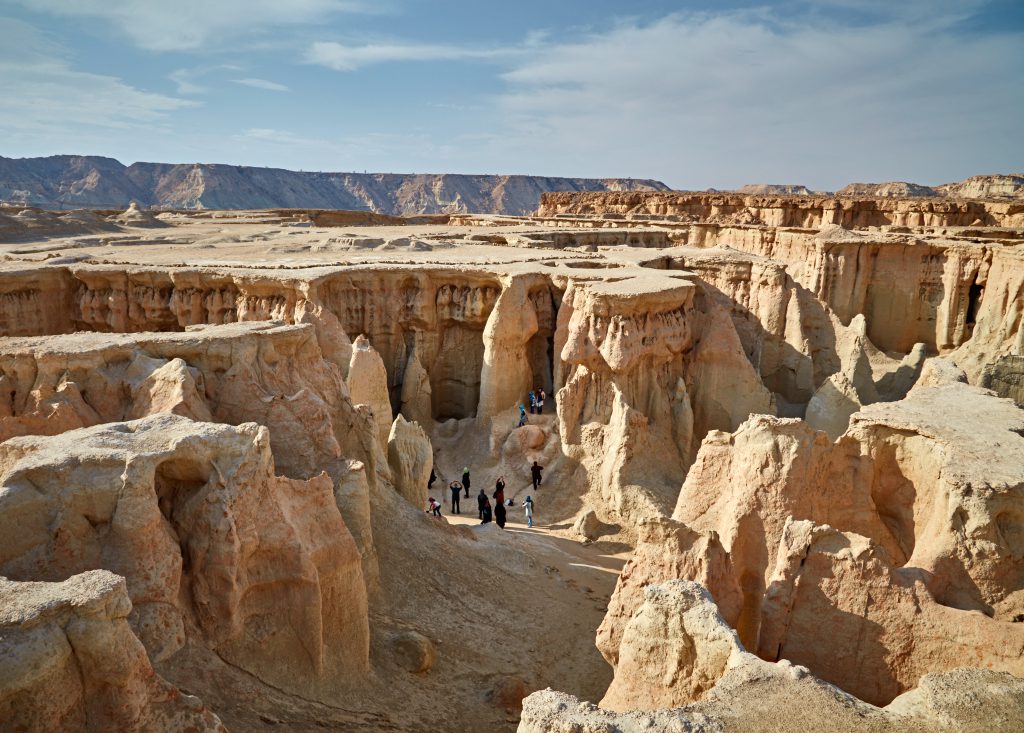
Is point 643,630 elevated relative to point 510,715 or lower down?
elevated

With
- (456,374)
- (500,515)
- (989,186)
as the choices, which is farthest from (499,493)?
(989,186)

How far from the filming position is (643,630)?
5781 millimetres

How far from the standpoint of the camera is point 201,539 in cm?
639

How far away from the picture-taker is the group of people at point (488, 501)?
1467 centimetres

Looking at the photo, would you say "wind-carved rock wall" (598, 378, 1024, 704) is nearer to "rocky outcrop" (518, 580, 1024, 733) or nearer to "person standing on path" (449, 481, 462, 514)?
"rocky outcrop" (518, 580, 1024, 733)

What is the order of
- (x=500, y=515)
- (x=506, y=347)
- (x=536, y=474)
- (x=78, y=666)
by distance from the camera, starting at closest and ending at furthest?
(x=78, y=666), (x=500, y=515), (x=536, y=474), (x=506, y=347)

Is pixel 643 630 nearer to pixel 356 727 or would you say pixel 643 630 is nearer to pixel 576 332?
pixel 356 727

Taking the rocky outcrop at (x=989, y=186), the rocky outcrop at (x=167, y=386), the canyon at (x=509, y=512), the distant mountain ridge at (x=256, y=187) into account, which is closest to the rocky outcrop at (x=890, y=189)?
the rocky outcrop at (x=989, y=186)

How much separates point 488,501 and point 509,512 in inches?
22.5

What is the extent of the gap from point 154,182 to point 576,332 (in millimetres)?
99932

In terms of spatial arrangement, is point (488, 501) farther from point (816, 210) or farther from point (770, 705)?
point (816, 210)

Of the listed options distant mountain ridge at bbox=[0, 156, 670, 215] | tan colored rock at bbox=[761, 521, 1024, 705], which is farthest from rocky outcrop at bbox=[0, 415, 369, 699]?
distant mountain ridge at bbox=[0, 156, 670, 215]

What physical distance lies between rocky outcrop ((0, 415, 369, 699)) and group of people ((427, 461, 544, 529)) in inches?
256

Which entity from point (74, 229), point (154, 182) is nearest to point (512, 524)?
point (74, 229)
